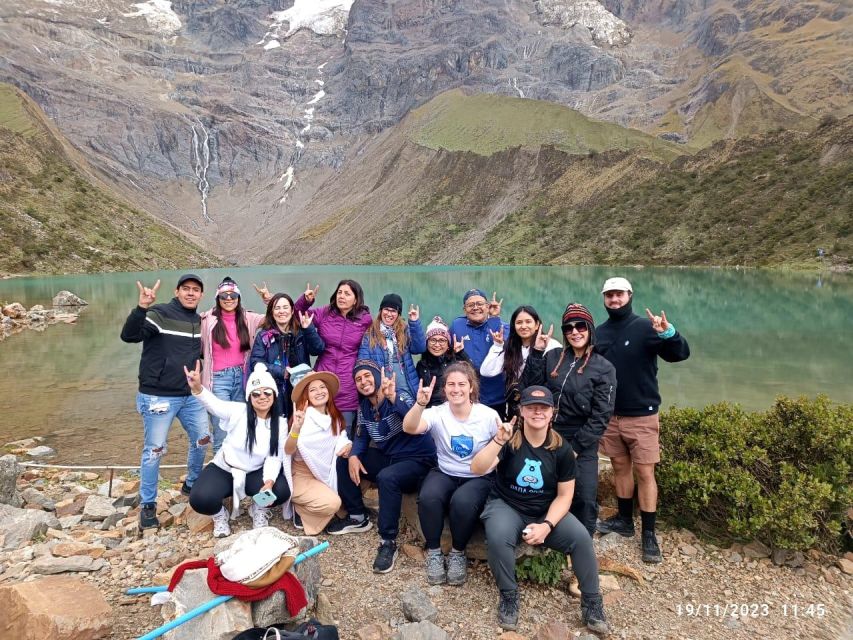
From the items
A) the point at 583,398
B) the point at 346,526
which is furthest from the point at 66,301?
the point at 583,398

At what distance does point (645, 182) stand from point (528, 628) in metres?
86.4

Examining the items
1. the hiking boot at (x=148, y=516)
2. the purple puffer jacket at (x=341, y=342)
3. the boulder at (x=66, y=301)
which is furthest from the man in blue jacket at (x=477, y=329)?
the boulder at (x=66, y=301)

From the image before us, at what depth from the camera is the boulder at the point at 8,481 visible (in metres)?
5.78

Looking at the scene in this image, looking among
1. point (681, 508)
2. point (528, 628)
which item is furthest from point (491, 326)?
point (528, 628)

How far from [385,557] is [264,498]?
1.28 m

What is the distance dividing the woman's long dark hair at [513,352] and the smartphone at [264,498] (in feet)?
8.45

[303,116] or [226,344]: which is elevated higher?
[303,116]

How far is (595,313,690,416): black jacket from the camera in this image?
482 cm

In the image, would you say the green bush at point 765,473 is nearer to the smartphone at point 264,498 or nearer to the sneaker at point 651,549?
the sneaker at point 651,549

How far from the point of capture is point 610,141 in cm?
10712

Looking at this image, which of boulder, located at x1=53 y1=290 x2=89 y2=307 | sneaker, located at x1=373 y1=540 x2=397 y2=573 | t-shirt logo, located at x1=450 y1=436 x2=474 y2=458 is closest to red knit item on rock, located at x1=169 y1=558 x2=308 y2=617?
sneaker, located at x1=373 y1=540 x2=397 y2=573

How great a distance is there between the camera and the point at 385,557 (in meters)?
4.55

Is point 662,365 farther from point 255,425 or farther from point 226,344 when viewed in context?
point 255,425

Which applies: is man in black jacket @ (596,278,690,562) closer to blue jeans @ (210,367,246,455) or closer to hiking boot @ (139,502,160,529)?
blue jeans @ (210,367,246,455)
